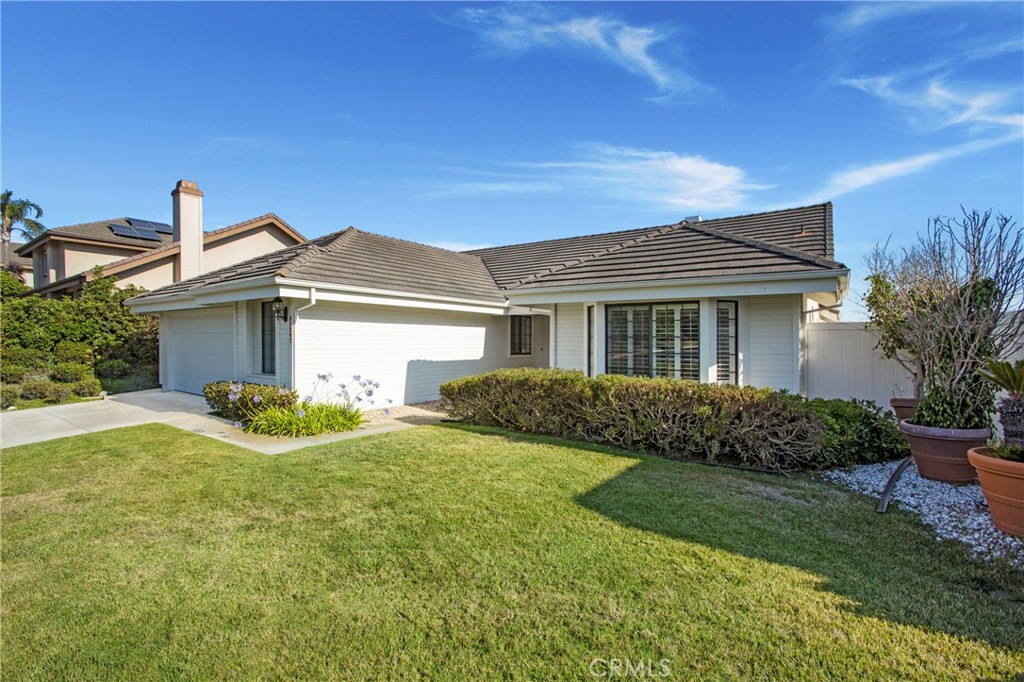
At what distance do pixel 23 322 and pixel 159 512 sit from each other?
17599 millimetres

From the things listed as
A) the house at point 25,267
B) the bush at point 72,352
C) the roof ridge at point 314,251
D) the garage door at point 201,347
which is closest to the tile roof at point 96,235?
the bush at point 72,352

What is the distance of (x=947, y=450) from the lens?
241 inches

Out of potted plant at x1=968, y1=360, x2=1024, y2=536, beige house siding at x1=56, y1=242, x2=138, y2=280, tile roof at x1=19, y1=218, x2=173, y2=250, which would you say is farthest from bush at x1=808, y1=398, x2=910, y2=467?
tile roof at x1=19, y1=218, x2=173, y2=250

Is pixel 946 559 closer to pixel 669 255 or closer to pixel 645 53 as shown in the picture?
pixel 669 255

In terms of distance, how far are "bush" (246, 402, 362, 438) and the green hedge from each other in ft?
10.5

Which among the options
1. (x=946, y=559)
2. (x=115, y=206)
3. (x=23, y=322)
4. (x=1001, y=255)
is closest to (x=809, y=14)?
(x=1001, y=255)

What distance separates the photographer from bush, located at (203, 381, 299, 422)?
10266 mm

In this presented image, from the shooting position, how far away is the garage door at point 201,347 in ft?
46.3

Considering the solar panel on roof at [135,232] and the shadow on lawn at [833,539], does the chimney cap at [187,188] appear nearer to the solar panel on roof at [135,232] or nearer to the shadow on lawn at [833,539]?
the solar panel on roof at [135,232]

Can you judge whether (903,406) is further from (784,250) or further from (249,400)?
(249,400)

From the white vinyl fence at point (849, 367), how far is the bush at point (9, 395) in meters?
21.2

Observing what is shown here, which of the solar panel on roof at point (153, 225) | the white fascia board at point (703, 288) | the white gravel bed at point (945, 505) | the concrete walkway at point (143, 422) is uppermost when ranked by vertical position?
the solar panel on roof at point (153, 225)

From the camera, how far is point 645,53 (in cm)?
1103

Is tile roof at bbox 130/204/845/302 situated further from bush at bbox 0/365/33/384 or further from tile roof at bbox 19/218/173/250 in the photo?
tile roof at bbox 19/218/173/250
